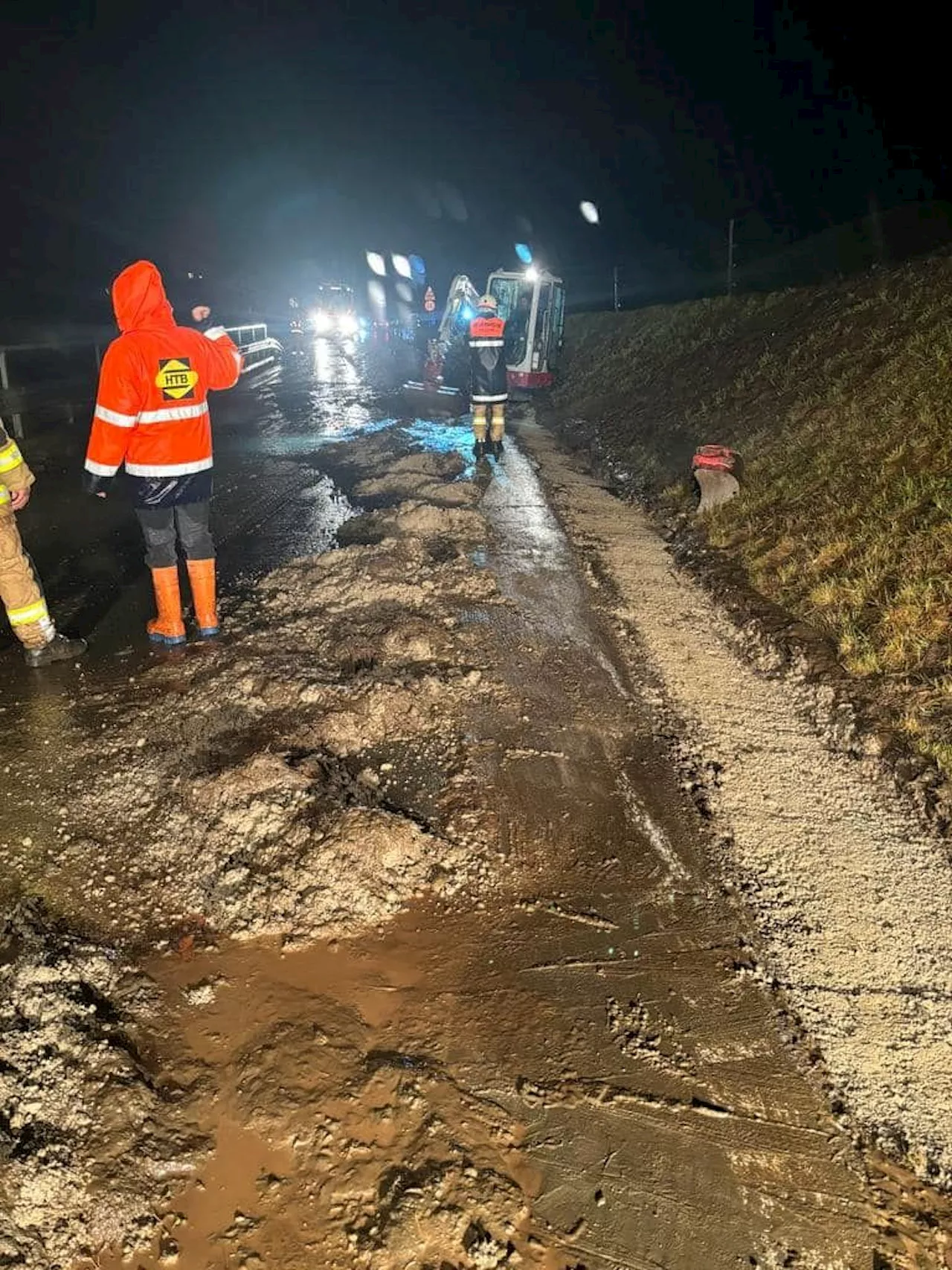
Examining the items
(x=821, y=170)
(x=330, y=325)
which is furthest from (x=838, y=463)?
(x=821, y=170)

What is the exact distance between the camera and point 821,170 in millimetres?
44562

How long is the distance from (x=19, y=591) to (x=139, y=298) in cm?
194

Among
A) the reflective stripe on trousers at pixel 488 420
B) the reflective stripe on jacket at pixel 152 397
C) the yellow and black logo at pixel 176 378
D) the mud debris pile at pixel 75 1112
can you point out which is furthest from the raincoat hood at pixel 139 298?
the reflective stripe on trousers at pixel 488 420

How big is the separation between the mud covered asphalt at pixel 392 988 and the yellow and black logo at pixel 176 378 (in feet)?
5.10

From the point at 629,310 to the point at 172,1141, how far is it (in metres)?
23.5

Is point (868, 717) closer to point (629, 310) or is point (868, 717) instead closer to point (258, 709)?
point (258, 709)

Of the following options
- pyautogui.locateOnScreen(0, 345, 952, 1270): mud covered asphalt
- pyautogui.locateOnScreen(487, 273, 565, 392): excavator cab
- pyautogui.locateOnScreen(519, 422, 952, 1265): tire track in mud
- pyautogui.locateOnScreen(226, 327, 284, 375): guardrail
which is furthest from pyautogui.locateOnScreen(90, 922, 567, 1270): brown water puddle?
pyautogui.locateOnScreen(226, 327, 284, 375): guardrail

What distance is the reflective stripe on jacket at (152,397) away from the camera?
4.50 metres

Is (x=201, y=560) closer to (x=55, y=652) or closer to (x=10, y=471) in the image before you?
(x=55, y=652)

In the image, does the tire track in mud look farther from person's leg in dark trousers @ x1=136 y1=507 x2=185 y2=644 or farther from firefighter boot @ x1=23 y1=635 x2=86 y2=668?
firefighter boot @ x1=23 y1=635 x2=86 y2=668

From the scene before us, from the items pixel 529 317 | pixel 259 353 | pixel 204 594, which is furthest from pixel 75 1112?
pixel 259 353

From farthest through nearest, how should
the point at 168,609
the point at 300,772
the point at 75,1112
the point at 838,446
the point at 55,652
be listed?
the point at 838,446 < the point at 168,609 < the point at 55,652 < the point at 300,772 < the point at 75,1112

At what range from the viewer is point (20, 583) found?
15.8ft

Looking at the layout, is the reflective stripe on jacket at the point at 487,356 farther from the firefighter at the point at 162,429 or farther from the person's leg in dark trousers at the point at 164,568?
the person's leg in dark trousers at the point at 164,568
